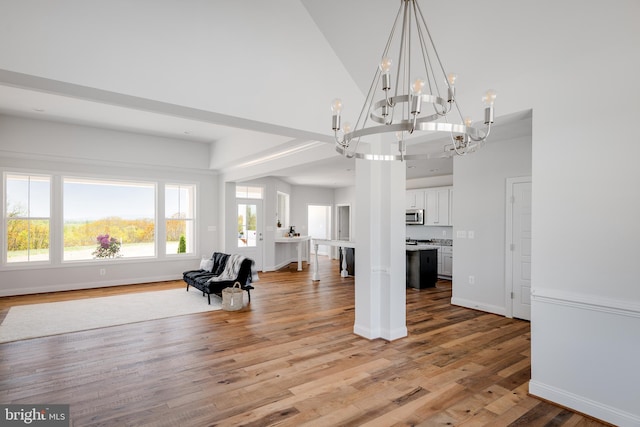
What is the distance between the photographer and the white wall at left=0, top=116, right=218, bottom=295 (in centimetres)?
614

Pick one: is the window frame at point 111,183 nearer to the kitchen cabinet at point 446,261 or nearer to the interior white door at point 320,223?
the interior white door at point 320,223

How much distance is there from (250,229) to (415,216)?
439 centimetres

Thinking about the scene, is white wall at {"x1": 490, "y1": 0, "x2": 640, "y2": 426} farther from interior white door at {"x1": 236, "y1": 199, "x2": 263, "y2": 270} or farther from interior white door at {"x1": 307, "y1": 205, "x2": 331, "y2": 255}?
interior white door at {"x1": 307, "y1": 205, "x2": 331, "y2": 255}

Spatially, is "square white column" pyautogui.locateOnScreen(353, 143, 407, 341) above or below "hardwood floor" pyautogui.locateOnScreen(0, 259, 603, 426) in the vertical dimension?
above

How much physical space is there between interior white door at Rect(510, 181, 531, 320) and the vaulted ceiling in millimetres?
2246

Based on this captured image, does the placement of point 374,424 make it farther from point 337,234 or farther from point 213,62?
point 337,234

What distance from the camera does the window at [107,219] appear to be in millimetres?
6801

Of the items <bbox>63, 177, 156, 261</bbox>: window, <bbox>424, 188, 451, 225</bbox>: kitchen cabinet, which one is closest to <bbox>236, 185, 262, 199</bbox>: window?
<bbox>63, 177, 156, 261</bbox>: window

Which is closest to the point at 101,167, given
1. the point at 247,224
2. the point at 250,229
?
the point at 247,224

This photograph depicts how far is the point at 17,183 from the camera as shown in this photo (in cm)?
629

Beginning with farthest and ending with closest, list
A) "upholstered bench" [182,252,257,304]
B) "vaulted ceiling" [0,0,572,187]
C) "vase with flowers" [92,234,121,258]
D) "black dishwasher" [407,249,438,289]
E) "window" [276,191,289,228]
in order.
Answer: "window" [276,191,289,228], "vase with flowers" [92,234,121,258], "black dishwasher" [407,249,438,289], "upholstered bench" [182,252,257,304], "vaulted ceiling" [0,0,572,187]

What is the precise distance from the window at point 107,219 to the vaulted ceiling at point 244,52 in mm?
4645

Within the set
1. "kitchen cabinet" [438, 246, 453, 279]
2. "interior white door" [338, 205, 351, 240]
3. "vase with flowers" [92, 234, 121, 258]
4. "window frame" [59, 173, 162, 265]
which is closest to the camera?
"window frame" [59, 173, 162, 265]

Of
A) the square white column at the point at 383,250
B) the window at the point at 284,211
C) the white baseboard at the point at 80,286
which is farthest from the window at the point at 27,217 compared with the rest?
the square white column at the point at 383,250
